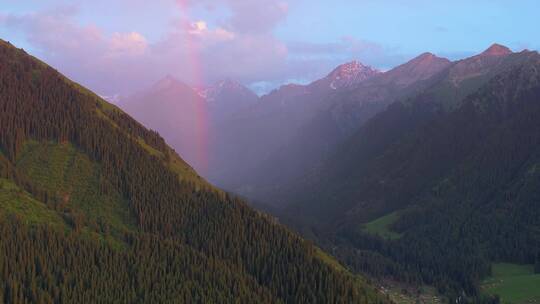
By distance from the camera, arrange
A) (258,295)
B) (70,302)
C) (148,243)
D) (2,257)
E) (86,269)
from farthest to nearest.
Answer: (148,243)
(258,295)
(86,269)
(2,257)
(70,302)

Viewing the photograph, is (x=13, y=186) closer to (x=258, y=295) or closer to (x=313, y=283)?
(x=258, y=295)

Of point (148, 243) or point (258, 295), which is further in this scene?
point (148, 243)

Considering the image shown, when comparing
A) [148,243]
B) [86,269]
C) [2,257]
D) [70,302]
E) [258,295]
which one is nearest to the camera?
[70,302]

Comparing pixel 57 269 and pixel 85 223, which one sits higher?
pixel 85 223

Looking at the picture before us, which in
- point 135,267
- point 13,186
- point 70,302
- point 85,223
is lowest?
point 70,302

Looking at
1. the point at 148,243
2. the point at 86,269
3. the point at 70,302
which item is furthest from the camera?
the point at 148,243

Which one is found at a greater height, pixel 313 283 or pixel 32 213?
pixel 32 213

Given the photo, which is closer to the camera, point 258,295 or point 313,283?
point 258,295

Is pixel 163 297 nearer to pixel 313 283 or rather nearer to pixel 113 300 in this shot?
pixel 113 300

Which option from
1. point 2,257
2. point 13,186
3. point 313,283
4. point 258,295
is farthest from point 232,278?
point 13,186

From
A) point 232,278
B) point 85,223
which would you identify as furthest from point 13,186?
point 232,278
